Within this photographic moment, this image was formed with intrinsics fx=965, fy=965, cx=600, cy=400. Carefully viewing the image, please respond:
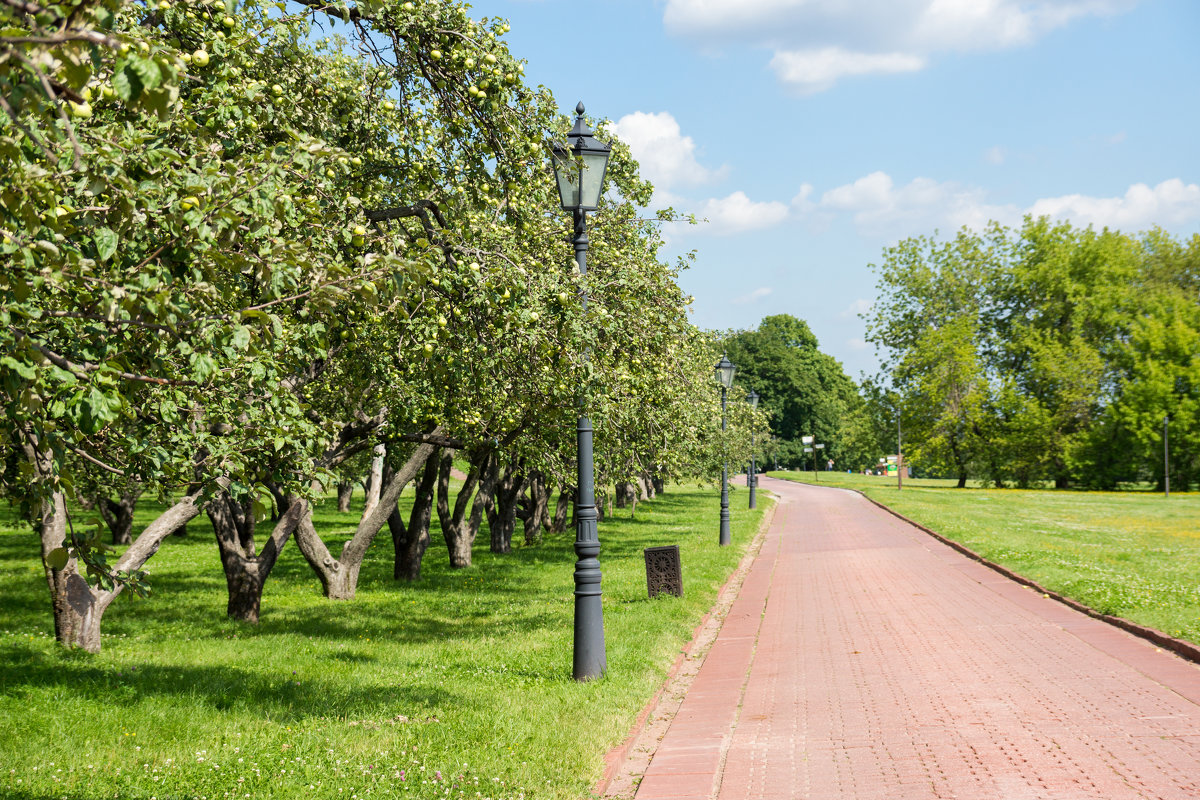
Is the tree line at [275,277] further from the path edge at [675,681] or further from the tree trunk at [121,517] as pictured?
the tree trunk at [121,517]

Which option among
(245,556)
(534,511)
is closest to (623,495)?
(534,511)

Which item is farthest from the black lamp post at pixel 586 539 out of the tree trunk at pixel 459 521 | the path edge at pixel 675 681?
the tree trunk at pixel 459 521

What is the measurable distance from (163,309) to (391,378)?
7.35 meters

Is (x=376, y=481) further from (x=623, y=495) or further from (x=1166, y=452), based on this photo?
(x=1166, y=452)

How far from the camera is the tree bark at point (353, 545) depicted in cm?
1628

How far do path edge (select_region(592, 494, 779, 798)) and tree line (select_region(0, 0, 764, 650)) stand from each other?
2832 millimetres

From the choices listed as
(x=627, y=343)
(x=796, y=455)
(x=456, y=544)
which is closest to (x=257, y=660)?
(x=627, y=343)

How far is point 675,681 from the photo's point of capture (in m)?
9.79

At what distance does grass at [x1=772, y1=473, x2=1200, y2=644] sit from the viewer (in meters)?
13.2

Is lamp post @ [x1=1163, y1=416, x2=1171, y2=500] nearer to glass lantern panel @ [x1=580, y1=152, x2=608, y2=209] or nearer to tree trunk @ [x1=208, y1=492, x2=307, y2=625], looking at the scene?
tree trunk @ [x1=208, y1=492, x2=307, y2=625]

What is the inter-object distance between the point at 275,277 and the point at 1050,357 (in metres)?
65.7

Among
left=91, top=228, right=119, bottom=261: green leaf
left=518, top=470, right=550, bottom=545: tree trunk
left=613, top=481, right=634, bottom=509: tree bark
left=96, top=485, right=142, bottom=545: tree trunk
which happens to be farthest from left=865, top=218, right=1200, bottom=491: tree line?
left=91, top=228, right=119, bottom=261: green leaf

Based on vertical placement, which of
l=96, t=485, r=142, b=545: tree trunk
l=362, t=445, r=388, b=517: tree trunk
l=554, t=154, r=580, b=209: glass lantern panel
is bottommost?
l=96, t=485, r=142, b=545: tree trunk

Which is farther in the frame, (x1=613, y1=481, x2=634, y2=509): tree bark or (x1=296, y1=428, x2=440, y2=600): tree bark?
(x1=613, y1=481, x2=634, y2=509): tree bark
